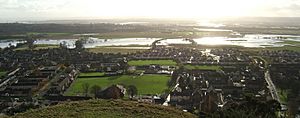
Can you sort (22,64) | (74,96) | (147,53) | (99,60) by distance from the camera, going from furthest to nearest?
1. (147,53)
2. (99,60)
3. (22,64)
4. (74,96)

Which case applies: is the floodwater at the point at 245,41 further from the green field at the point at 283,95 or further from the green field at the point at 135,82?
the green field at the point at 283,95

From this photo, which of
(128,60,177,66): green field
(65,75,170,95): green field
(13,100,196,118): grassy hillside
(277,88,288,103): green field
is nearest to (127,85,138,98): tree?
(65,75,170,95): green field

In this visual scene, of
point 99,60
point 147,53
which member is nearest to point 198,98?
point 99,60

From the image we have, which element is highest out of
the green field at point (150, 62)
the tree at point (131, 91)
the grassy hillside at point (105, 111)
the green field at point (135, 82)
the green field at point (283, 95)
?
the grassy hillside at point (105, 111)

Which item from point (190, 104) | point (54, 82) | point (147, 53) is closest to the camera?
point (190, 104)

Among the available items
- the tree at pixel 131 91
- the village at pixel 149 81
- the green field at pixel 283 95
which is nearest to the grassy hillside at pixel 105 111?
the village at pixel 149 81

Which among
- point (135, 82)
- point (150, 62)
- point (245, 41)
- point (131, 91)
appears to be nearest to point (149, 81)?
point (135, 82)

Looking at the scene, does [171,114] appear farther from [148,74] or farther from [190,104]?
[148,74]
